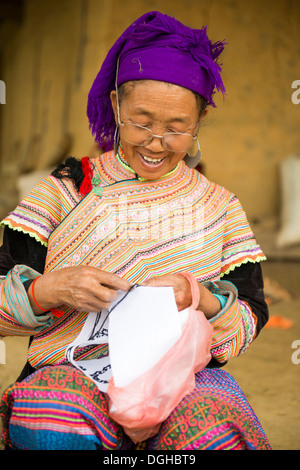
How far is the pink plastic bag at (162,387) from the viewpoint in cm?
153

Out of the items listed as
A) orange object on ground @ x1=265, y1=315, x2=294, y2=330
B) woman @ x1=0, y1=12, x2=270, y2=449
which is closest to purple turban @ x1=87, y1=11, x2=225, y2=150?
woman @ x1=0, y1=12, x2=270, y2=449

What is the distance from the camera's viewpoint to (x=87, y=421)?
1.55 metres

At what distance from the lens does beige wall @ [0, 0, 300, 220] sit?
6816 millimetres

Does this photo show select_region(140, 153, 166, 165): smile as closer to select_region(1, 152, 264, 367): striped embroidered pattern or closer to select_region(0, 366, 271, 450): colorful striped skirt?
select_region(1, 152, 264, 367): striped embroidered pattern

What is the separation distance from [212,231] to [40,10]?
7.84 meters

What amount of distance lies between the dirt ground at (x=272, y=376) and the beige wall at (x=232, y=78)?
2977 millimetres

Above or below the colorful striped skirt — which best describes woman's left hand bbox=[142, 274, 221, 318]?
above

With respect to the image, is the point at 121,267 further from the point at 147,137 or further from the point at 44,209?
the point at 147,137

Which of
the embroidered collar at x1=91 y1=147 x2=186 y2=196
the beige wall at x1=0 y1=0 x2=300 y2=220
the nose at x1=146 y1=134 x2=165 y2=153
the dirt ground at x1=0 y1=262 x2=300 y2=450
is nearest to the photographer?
the nose at x1=146 y1=134 x2=165 y2=153

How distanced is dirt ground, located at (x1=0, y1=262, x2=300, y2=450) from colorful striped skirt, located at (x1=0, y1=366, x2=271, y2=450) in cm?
121

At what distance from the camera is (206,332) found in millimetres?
1679

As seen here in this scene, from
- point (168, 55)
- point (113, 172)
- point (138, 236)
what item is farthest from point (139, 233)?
point (168, 55)

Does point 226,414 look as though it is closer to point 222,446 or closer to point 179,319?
point 222,446

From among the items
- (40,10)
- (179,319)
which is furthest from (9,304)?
(40,10)
